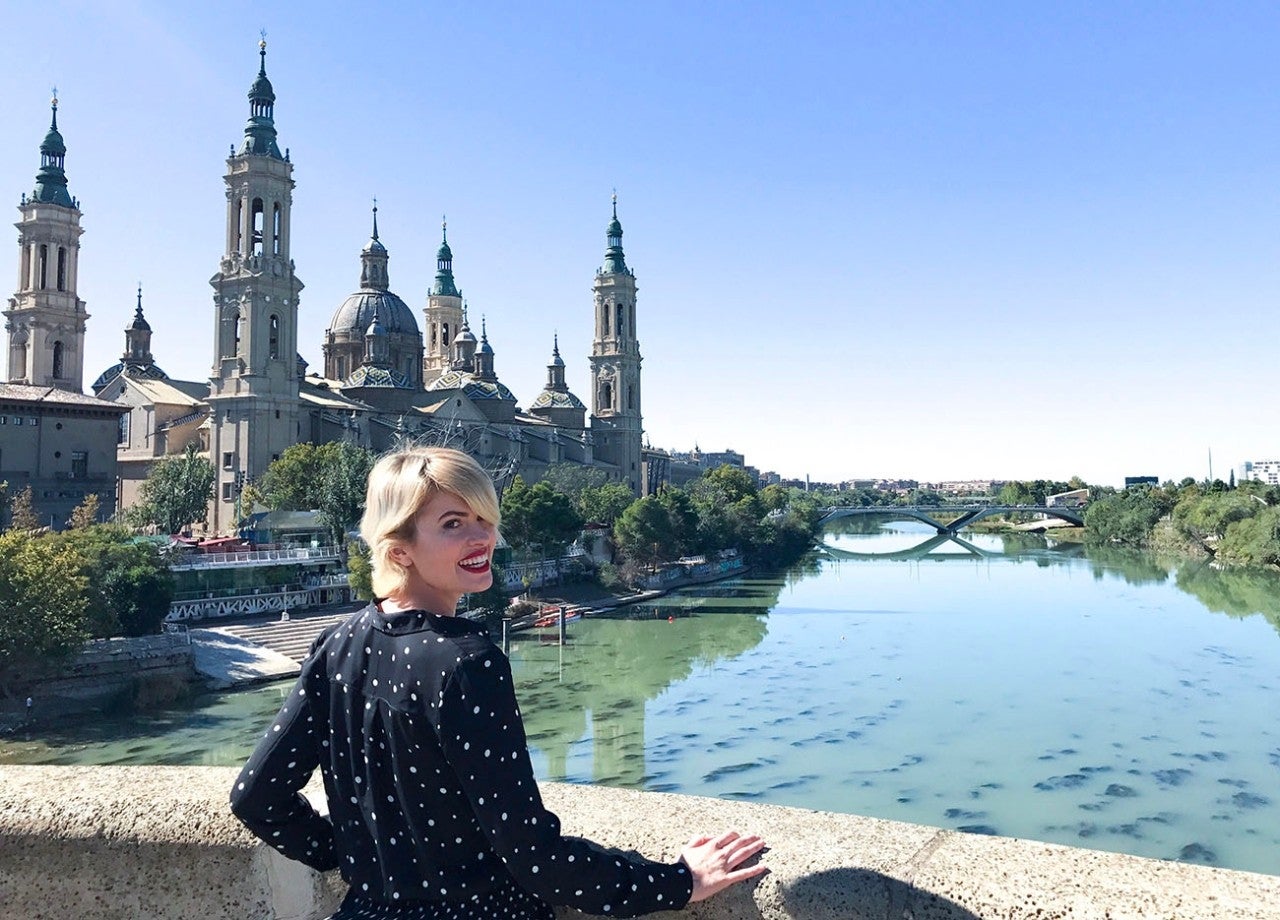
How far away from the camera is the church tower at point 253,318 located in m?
41.4

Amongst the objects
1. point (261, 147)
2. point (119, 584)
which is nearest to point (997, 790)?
point (119, 584)

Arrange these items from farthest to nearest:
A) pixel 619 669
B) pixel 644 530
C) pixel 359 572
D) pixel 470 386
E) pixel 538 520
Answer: pixel 470 386, pixel 644 530, pixel 538 520, pixel 619 669, pixel 359 572

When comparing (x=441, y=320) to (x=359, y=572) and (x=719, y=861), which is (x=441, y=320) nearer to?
(x=359, y=572)

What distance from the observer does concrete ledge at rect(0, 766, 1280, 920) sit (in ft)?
5.91

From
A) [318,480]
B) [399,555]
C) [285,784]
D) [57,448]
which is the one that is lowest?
[285,784]

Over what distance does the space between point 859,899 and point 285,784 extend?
111cm

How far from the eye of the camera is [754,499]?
62.0 meters

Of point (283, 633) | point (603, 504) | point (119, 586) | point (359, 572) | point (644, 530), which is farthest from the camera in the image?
point (603, 504)

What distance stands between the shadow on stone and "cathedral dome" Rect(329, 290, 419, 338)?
192ft

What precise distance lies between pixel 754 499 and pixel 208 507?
3222 centimetres

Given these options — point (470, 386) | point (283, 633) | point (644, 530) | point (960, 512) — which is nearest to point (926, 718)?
point (283, 633)

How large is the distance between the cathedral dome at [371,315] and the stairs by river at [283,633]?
103ft

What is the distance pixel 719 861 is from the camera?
1847mm

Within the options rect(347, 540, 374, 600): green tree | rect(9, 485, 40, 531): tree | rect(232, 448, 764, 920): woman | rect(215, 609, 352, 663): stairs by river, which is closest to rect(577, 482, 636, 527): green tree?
rect(347, 540, 374, 600): green tree
